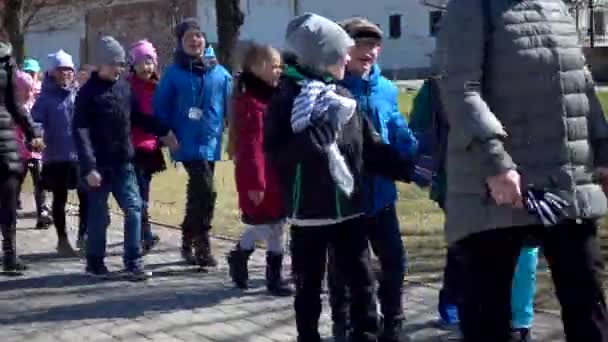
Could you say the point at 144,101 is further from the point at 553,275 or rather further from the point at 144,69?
the point at 553,275

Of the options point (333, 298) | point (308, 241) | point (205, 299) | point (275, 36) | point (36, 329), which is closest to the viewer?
point (308, 241)

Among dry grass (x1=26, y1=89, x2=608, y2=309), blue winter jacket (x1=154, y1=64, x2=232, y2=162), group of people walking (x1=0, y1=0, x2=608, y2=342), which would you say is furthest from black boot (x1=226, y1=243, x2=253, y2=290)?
dry grass (x1=26, y1=89, x2=608, y2=309)

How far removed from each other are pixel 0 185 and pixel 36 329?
187 cm

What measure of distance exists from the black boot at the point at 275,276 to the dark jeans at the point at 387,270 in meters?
1.51

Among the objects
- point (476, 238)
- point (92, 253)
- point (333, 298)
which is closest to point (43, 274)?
point (92, 253)

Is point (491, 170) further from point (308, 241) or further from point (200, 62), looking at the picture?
point (200, 62)

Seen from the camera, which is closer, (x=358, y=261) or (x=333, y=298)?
(x=358, y=261)

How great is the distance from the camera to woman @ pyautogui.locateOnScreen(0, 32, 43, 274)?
879cm

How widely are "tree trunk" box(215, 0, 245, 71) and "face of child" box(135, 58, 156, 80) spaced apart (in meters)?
9.54

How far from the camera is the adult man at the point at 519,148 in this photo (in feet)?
14.4

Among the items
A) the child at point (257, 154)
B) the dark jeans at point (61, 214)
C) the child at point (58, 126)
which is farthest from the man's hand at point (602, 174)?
the child at point (58, 126)

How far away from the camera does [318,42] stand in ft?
19.5

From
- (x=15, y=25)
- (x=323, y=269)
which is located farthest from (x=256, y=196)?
(x=15, y=25)

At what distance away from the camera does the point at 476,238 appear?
4.51 m
